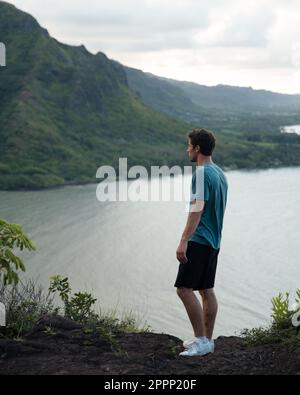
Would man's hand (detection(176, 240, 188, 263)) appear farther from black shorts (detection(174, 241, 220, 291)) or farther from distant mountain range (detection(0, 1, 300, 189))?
distant mountain range (detection(0, 1, 300, 189))

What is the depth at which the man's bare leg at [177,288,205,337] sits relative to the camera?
176 inches

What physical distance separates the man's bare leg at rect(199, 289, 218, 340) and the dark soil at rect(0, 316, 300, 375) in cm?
19

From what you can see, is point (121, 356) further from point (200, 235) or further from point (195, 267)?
point (200, 235)

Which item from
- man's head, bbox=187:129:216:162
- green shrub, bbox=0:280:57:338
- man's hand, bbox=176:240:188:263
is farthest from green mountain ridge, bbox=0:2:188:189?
man's hand, bbox=176:240:188:263

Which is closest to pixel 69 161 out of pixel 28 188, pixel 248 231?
pixel 28 188

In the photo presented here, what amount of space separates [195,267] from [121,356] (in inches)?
31.4

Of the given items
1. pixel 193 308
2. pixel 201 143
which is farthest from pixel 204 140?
pixel 193 308

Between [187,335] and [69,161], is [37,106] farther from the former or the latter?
[187,335]

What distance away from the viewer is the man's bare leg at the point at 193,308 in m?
4.46

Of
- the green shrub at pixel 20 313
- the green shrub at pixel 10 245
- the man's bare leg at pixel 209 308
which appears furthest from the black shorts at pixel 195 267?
the green shrub at pixel 20 313

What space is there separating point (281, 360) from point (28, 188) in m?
63.6

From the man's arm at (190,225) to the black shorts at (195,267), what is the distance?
2.6 inches
